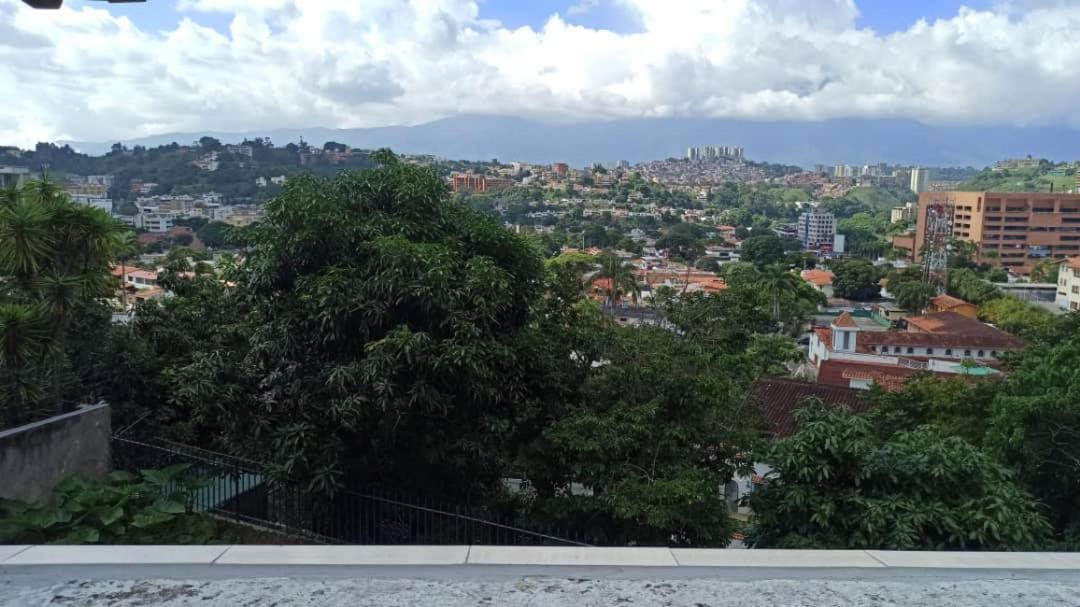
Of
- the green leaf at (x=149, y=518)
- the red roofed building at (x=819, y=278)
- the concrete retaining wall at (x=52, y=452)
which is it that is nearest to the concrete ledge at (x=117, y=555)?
the green leaf at (x=149, y=518)

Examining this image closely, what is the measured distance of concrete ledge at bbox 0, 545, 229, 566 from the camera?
145 inches

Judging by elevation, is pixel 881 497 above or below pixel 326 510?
above

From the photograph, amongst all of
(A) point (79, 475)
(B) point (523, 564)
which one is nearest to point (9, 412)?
(A) point (79, 475)

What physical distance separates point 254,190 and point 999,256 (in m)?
83.8

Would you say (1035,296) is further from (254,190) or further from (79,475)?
(254,190)

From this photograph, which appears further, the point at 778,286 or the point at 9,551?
the point at 778,286

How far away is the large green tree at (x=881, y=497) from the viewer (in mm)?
5469

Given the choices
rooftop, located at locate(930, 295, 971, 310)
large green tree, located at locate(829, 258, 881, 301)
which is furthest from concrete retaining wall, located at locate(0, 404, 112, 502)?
large green tree, located at locate(829, 258, 881, 301)

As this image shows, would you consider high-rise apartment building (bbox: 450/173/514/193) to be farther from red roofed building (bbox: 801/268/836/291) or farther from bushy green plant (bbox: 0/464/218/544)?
bushy green plant (bbox: 0/464/218/544)

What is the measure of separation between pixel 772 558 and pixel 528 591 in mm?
1229

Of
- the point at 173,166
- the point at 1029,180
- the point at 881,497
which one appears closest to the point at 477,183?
the point at 173,166

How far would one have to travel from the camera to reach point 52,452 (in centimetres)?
666

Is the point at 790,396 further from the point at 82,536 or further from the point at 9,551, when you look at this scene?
the point at 9,551

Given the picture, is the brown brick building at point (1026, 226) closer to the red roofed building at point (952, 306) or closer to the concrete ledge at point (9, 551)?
the red roofed building at point (952, 306)
